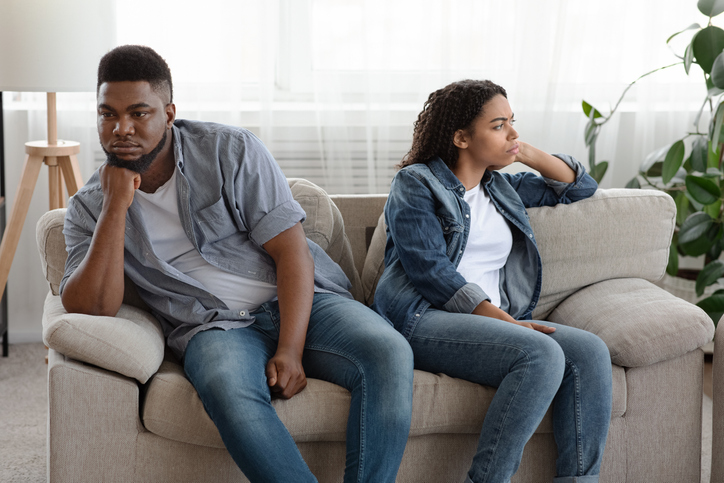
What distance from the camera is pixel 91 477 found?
152 cm

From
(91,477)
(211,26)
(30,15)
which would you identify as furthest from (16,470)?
(211,26)

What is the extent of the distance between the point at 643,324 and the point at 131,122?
4.13 ft

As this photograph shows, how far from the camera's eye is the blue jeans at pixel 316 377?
1.38 metres

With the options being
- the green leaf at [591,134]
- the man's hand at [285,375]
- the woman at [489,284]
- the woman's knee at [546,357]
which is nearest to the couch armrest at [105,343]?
the man's hand at [285,375]

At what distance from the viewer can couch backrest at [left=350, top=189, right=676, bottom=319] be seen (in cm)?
198

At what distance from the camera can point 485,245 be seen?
1845mm

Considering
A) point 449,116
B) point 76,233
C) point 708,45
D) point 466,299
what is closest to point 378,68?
point 449,116

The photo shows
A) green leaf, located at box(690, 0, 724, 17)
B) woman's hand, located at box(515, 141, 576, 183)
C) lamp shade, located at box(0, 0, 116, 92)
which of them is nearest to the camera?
woman's hand, located at box(515, 141, 576, 183)

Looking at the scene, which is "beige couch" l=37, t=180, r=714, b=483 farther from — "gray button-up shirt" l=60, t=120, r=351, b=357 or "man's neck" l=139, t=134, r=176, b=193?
"man's neck" l=139, t=134, r=176, b=193

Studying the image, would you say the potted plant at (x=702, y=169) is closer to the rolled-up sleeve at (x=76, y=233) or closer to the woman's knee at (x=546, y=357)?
the woman's knee at (x=546, y=357)

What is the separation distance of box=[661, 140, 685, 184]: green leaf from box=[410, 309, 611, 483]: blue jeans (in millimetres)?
1098

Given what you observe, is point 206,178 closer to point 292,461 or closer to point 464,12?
point 292,461

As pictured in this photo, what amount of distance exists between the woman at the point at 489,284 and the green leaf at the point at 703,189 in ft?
1.84

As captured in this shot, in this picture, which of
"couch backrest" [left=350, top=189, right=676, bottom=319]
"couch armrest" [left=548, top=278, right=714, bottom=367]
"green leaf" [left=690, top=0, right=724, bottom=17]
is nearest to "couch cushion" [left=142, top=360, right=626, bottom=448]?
"couch armrest" [left=548, top=278, right=714, bottom=367]
